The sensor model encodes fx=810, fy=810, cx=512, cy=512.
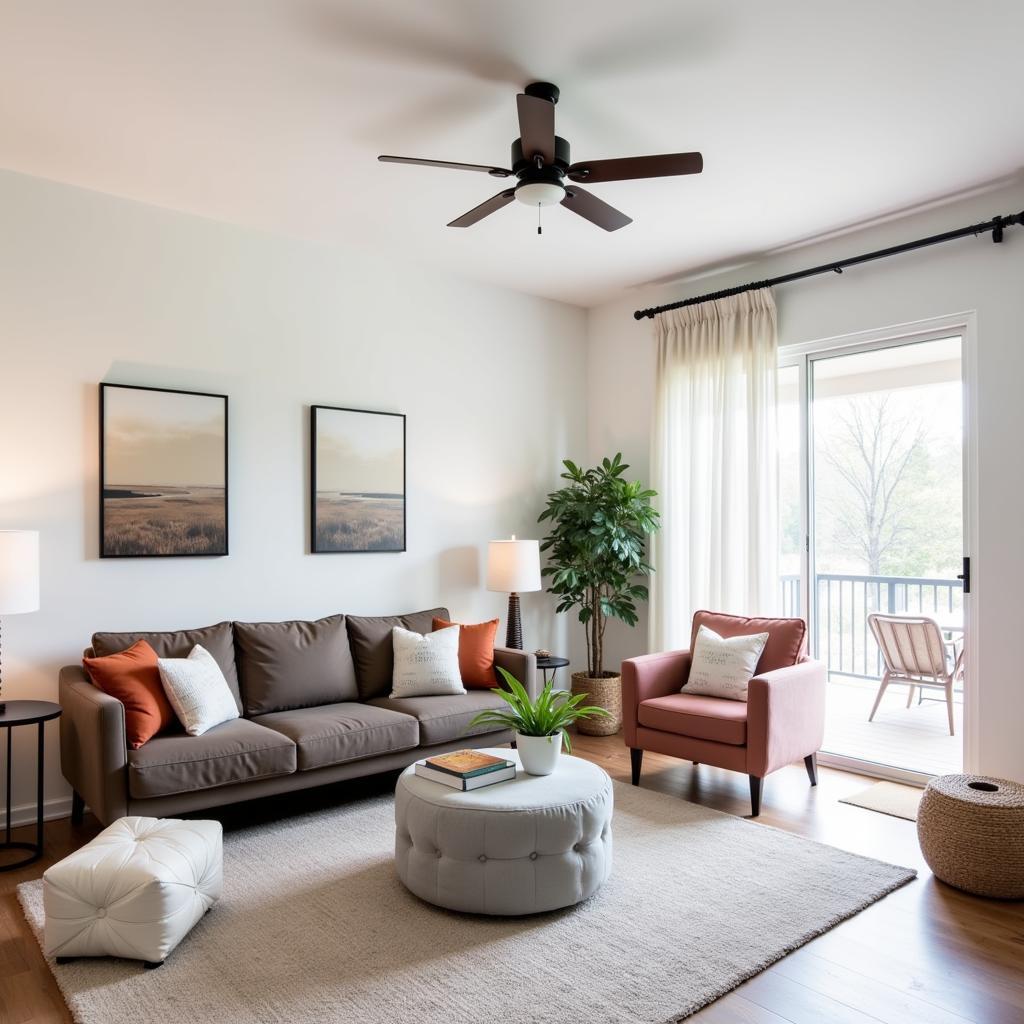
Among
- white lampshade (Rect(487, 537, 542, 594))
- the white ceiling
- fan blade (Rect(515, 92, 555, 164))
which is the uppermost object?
the white ceiling

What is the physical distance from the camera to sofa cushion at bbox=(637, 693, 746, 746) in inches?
148

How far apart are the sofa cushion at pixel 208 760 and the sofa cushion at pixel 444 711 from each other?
2.22 feet

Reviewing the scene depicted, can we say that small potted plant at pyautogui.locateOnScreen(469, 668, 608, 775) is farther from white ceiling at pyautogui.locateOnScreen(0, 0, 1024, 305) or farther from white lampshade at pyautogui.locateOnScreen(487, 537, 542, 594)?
white ceiling at pyautogui.locateOnScreen(0, 0, 1024, 305)

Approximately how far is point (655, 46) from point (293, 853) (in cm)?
332

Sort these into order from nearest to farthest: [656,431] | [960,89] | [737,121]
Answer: [960,89], [737,121], [656,431]

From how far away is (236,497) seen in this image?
4.33 meters

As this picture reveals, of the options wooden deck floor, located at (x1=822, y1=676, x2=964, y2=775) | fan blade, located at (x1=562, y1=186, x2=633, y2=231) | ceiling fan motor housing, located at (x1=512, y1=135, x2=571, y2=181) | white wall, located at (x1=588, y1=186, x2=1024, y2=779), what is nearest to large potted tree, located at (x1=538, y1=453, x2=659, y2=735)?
wooden deck floor, located at (x1=822, y1=676, x2=964, y2=775)

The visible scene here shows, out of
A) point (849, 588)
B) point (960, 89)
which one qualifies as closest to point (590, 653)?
point (849, 588)

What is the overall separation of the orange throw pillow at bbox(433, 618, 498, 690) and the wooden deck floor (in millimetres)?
1868

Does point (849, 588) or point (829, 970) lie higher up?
point (849, 588)

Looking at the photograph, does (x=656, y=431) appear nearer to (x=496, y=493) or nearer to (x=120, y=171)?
(x=496, y=493)

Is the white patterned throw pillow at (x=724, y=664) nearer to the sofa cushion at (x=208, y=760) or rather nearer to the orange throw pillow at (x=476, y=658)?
the orange throw pillow at (x=476, y=658)

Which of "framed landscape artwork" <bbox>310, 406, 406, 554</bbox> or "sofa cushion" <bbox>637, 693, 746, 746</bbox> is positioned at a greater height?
"framed landscape artwork" <bbox>310, 406, 406, 554</bbox>

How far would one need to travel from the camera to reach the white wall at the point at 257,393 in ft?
12.3
